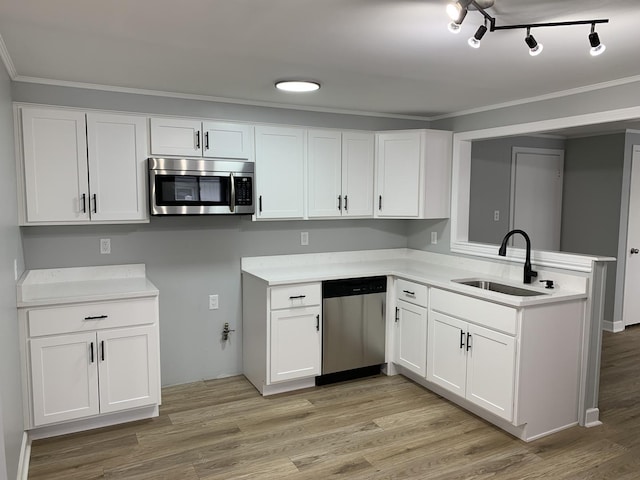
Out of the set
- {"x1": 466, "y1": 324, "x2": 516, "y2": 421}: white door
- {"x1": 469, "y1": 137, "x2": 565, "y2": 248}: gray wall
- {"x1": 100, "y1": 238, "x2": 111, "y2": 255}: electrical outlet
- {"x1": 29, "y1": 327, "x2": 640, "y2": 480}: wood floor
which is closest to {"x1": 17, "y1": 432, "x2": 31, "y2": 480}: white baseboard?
{"x1": 29, "y1": 327, "x2": 640, "y2": 480}: wood floor

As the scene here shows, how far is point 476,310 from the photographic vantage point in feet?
10.7

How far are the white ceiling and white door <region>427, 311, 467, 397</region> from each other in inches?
65.9

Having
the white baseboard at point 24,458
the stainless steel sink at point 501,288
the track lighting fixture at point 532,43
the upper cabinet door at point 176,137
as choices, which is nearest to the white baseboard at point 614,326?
the stainless steel sink at point 501,288

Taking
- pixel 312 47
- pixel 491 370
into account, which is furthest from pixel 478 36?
pixel 491 370

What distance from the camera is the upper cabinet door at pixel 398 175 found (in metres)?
4.16

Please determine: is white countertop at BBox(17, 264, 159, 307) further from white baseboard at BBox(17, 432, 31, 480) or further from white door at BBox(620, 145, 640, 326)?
white door at BBox(620, 145, 640, 326)

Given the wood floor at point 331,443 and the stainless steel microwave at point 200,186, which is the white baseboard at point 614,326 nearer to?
the wood floor at point 331,443

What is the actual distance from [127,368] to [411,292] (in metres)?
2.16

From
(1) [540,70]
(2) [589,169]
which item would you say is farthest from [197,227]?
(2) [589,169]

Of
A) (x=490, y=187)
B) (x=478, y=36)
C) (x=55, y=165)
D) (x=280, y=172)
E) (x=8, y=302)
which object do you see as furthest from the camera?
(x=490, y=187)

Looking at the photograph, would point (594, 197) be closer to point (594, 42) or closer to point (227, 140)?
point (594, 42)

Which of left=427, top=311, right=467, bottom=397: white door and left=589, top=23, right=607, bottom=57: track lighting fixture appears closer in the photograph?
left=589, top=23, right=607, bottom=57: track lighting fixture

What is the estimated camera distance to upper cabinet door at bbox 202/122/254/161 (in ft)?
11.7

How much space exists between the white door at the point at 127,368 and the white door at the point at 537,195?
12.8ft
